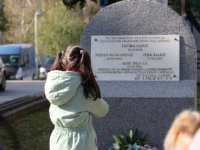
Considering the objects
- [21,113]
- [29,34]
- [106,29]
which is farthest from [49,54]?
[106,29]

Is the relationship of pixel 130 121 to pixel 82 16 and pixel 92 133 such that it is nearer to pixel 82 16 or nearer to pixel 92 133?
pixel 92 133

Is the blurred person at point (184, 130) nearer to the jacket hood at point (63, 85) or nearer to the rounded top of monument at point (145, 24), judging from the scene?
the jacket hood at point (63, 85)

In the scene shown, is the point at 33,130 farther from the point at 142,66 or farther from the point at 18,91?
the point at 18,91

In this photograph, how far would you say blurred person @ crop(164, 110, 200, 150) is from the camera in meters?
1.57

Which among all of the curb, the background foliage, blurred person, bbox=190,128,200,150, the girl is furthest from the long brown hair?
the background foliage

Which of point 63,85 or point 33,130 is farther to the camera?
point 33,130

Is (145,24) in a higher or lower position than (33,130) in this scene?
higher

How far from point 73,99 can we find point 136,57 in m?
1.84

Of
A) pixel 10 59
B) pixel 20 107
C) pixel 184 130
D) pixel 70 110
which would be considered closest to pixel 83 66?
pixel 70 110

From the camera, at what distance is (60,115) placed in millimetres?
3145

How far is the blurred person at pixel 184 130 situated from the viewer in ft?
5.16

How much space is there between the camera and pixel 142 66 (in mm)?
4754

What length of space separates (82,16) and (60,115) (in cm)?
3528

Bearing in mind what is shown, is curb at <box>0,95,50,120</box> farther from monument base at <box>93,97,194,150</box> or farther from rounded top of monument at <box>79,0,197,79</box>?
rounded top of monument at <box>79,0,197,79</box>
